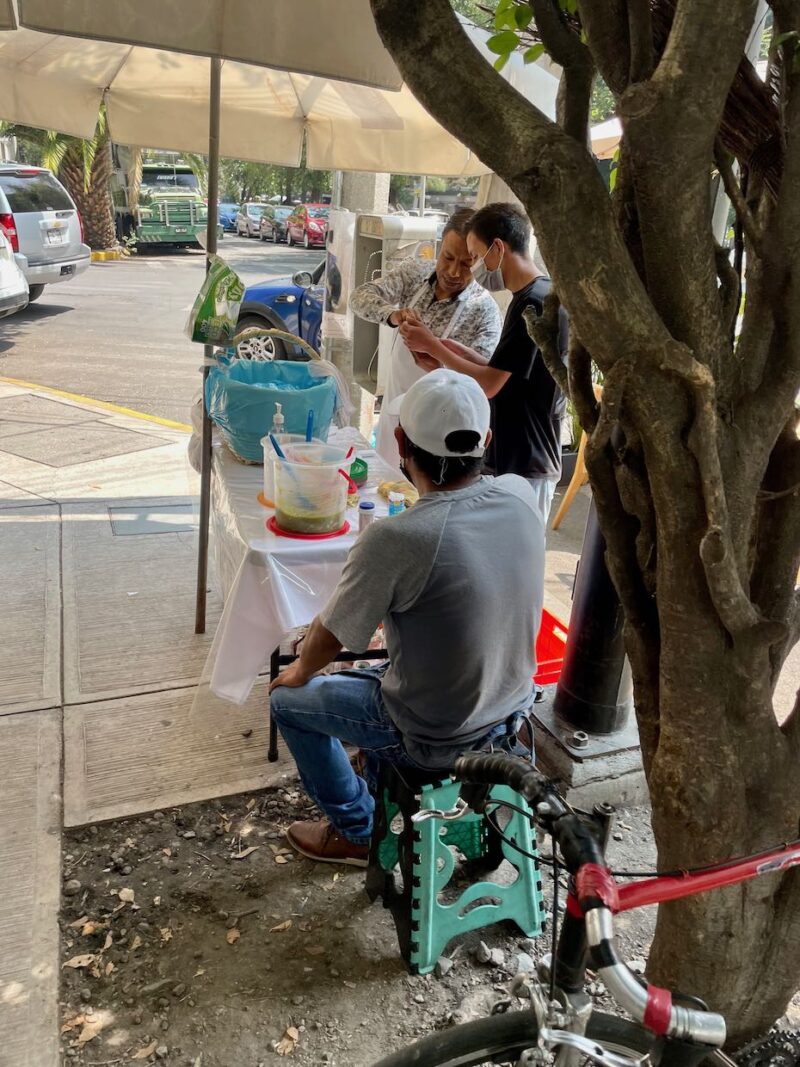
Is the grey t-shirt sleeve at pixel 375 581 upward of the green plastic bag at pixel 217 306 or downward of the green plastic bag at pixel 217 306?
downward

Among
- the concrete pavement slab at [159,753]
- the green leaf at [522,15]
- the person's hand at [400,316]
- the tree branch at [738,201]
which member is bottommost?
the concrete pavement slab at [159,753]

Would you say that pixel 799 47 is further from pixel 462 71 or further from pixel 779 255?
pixel 462 71

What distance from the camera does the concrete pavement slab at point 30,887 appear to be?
2074 mm

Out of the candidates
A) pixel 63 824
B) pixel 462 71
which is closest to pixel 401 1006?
pixel 63 824

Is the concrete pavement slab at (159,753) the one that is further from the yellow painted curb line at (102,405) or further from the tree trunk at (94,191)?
the tree trunk at (94,191)

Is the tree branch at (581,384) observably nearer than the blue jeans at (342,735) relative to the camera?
Yes

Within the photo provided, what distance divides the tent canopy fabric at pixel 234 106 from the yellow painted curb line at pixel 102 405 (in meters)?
2.77

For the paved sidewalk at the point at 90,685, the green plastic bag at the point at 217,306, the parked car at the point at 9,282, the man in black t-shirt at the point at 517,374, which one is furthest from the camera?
the parked car at the point at 9,282

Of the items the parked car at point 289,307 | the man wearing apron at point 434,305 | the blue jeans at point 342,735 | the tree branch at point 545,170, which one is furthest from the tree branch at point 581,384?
the parked car at point 289,307

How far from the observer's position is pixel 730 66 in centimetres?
136

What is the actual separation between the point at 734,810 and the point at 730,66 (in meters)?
1.41

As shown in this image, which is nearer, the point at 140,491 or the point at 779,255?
the point at 779,255

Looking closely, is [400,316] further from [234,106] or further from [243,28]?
[234,106]

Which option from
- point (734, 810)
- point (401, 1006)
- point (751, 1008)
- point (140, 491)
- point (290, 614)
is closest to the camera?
point (734, 810)
